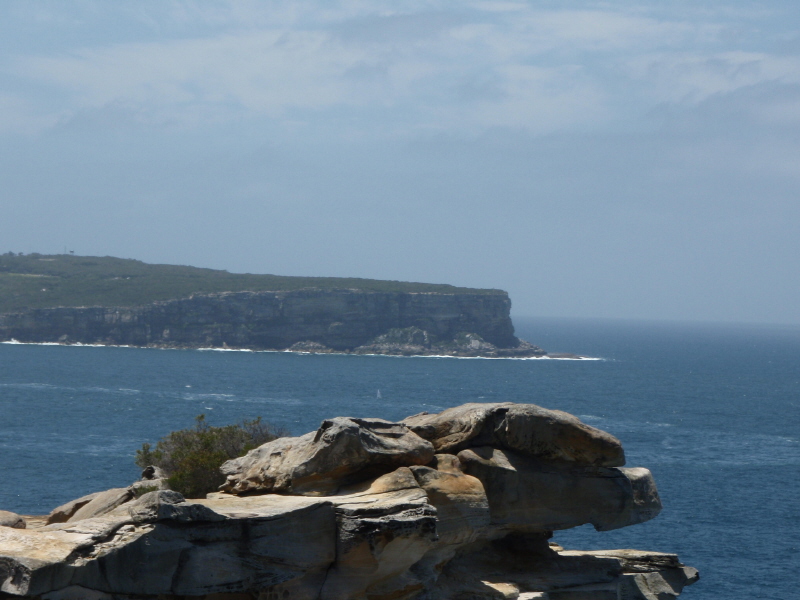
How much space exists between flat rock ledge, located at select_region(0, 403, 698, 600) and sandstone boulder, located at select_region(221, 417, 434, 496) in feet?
0.14

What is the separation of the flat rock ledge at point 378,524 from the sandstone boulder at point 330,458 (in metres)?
0.04

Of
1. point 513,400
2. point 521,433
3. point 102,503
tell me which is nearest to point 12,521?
point 102,503

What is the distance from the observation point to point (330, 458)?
79.1 feet

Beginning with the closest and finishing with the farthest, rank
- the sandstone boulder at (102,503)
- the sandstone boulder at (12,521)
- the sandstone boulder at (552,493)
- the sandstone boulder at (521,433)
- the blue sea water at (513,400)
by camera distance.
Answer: the sandstone boulder at (12,521)
the sandstone boulder at (552,493)
the sandstone boulder at (521,433)
the sandstone boulder at (102,503)
the blue sea water at (513,400)

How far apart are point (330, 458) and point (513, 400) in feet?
363

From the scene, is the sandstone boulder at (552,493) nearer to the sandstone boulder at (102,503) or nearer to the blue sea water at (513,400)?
the sandstone boulder at (102,503)

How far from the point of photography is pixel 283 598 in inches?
878

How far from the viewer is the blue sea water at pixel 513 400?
5606 centimetres

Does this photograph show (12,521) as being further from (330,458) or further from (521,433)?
(521,433)

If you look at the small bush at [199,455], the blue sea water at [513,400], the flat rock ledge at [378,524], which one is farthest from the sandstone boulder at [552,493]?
the blue sea water at [513,400]

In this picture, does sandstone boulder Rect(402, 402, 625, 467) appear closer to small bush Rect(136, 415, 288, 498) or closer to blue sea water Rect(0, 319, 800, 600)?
small bush Rect(136, 415, 288, 498)

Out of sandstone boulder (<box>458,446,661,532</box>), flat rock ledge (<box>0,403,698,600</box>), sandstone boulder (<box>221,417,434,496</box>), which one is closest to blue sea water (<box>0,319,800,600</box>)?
sandstone boulder (<box>458,446,661,532</box>)

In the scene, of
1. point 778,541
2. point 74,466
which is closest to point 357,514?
point 778,541

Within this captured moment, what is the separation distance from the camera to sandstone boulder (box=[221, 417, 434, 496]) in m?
24.1
